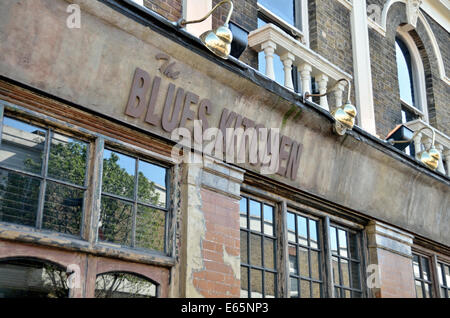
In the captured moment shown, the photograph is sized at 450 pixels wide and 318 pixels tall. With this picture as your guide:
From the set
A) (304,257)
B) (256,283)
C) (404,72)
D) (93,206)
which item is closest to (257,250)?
(256,283)

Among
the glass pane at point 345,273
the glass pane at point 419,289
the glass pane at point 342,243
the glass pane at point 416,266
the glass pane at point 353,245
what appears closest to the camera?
the glass pane at point 345,273

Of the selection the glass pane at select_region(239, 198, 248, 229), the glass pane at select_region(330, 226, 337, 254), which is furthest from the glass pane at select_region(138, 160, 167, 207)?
the glass pane at select_region(330, 226, 337, 254)

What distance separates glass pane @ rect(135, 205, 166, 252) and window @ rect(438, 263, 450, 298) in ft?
17.9

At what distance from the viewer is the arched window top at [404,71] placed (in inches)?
457

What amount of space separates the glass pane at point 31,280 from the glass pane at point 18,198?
339mm

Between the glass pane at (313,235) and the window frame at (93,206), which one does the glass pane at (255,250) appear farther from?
the window frame at (93,206)

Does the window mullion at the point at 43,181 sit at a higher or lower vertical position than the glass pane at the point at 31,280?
higher

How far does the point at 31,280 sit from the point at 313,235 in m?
4.06

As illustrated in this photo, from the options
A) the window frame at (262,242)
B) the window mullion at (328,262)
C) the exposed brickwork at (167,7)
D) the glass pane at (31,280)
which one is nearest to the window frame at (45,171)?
the glass pane at (31,280)

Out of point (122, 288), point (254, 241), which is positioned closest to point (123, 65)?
point (122, 288)

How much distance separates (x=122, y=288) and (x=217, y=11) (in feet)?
11.7

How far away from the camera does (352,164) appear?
871 centimetres

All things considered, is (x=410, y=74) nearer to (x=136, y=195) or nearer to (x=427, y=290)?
(x=427, y=290)
